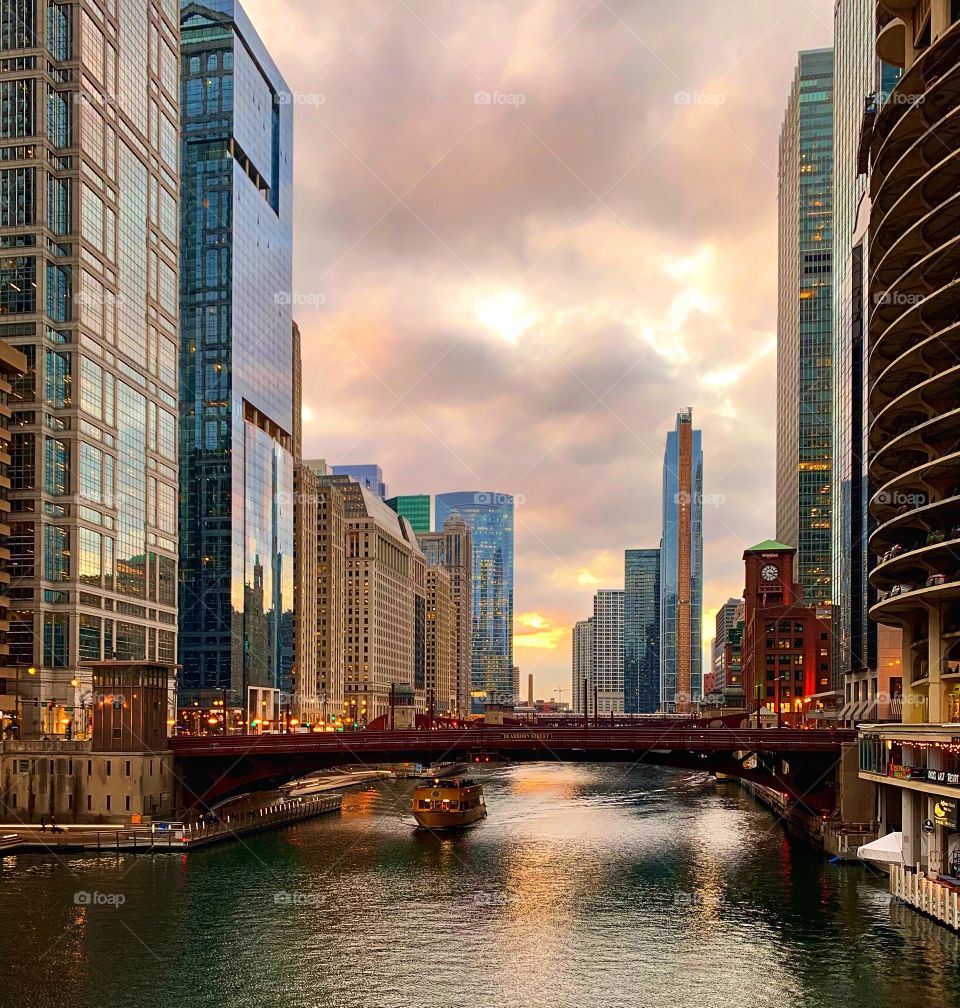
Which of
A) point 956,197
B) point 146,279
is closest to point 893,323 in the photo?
point 956,197

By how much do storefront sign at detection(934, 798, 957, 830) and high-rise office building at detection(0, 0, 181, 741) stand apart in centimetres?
8761

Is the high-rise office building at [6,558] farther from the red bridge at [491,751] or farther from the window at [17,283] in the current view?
the red bridge at [491,751]

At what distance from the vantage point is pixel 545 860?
293 feet

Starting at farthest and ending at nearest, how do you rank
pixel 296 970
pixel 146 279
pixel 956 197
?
pixel 146 279
pixel 956 197
pixel 296 970

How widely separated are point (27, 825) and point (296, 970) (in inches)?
1961

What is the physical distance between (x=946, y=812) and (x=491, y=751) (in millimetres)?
44664

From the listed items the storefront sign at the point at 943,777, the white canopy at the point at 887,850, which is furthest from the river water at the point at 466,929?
the storefront sign at the point at 943,777

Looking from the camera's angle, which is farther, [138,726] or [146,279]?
[146,279]

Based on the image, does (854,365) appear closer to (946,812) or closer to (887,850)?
(887,850)

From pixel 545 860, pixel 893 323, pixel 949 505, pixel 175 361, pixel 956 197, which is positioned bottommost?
pixel 545 860

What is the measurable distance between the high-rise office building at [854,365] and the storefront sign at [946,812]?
153 ft

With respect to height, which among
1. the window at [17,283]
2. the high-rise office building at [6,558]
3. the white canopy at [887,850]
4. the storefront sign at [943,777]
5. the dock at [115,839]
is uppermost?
the window at [17,283]

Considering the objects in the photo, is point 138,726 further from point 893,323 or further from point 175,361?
point 175,361

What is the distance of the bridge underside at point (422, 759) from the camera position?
98.2m
